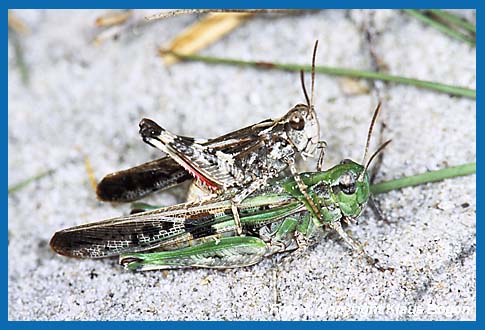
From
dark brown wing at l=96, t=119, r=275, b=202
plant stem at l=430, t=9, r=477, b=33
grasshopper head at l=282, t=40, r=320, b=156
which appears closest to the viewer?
grasshopper head at l=282, t=40, r=320, b=156

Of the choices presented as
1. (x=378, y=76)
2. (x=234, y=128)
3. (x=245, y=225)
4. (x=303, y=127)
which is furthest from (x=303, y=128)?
(x=234, y=128)

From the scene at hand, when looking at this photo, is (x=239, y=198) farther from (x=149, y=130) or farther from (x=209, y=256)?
(x=149, y=130)

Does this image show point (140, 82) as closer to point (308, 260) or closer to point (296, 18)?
point (296, 18)

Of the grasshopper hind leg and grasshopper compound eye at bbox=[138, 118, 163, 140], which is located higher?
grasshopper compound eye at bbox=[138, 118, 163, 140]

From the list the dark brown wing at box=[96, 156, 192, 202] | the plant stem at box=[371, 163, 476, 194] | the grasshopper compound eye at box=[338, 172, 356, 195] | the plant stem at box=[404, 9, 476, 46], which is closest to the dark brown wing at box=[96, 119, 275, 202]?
the dark brown wing at box=[96, 156, 192, 202]

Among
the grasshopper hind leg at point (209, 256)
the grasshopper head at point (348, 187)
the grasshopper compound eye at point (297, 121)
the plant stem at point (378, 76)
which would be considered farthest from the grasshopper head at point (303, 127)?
the plant stem at point (378, 76)

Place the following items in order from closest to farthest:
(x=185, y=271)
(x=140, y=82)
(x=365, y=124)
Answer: (x=185, y=271) → (x=365, y=124) → (x=140, y=82)

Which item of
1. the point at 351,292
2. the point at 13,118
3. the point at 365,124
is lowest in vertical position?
the point at 351,292

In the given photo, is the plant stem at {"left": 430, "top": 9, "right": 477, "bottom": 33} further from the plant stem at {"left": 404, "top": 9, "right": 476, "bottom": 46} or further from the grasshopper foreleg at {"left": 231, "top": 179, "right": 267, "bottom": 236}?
the grasshopper foreleg at {"left": 231, "top": 179, "right": 267, "bottom": 236}

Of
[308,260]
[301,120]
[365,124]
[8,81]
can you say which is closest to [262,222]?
[308,260]
